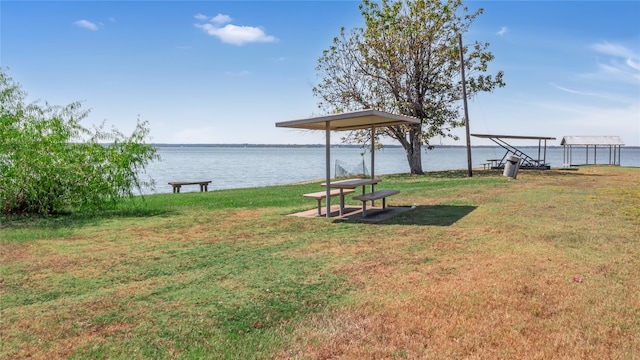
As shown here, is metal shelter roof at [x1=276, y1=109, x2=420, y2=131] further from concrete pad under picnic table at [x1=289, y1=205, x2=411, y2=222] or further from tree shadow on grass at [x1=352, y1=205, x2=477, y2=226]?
tree shadow on grass at [x1=352, y1=205, x2=477, y2=226]

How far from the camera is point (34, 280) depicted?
520 cm

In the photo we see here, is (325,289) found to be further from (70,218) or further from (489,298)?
(70,218)

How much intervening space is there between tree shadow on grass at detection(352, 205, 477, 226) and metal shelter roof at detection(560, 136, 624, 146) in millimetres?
31270

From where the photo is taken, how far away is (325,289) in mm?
4730

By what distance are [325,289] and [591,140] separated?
1579 inches

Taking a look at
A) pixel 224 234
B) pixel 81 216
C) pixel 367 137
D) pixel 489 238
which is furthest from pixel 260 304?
pixel 367 137

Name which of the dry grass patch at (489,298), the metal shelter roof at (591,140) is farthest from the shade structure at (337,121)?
the metal shelter roof at (591,140)

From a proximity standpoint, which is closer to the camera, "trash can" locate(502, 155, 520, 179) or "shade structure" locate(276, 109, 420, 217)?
"shade structure" locate(276, 109, 420, 217)

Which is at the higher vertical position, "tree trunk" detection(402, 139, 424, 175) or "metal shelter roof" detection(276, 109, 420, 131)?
"metal shelter roof" detection(276, 109, 420, 131)

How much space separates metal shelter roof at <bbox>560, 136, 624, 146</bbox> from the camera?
36906 mm

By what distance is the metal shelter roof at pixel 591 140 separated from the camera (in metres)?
36.9

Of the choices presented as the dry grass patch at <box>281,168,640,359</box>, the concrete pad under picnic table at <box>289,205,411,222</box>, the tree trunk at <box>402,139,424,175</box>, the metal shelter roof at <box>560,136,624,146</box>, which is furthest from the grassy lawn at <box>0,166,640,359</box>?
the metal shelter roof at <box>560,136,624,146</box>

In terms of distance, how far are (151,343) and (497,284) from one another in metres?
3.41

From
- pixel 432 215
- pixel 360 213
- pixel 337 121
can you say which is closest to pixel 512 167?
pixel 432 215
